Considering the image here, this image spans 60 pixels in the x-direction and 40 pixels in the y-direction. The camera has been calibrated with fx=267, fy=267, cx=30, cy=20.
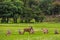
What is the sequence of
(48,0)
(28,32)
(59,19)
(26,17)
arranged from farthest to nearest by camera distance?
1. (48,0)
2. (59,19)
3. (26,17)
4. (28,32)

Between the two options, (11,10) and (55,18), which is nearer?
(11,10)

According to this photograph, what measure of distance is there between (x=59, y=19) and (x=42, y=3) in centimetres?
909

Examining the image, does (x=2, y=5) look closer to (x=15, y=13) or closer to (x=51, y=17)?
(x=15, y=13)

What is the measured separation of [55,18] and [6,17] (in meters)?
13.2

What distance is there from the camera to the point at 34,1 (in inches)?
2874

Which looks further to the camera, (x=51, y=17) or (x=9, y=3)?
(x=51, y=17)

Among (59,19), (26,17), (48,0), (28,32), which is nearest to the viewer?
(28,32)

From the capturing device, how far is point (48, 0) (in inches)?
2800

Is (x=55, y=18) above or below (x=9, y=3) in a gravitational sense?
below

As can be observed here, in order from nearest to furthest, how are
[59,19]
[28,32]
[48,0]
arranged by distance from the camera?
[28,32] < [59,19] < [48,0]

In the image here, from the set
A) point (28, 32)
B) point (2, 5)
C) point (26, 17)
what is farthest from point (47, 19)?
point (28, 32)

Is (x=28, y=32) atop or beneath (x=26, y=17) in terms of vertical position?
atop

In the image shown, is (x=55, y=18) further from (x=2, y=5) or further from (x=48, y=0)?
(x=2, y=5)

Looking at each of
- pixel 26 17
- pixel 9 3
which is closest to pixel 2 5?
pixel 9 3
